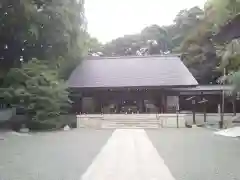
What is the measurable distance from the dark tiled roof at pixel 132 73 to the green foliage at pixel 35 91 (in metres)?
4.60

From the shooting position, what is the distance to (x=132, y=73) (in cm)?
2484

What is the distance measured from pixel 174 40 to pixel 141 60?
10783mm

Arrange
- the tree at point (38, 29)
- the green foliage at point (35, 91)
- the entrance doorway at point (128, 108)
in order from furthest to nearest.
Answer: the entrance doorway at point (128, 108), the tree at point (38, 29), the green foliage at point (35, 91)

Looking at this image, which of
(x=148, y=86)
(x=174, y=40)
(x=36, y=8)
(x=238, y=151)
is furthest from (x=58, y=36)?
(x=174, y=40)

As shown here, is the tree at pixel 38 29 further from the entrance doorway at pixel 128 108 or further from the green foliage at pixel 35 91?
the entrance doorway at pixel 128 108

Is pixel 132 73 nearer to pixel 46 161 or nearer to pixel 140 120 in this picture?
pixel 140 120

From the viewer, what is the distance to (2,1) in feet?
61.3

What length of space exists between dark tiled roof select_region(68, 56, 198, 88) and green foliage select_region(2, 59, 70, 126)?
15.1ft

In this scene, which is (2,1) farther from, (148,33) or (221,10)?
(148,33)

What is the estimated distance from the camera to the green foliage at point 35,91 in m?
17.7

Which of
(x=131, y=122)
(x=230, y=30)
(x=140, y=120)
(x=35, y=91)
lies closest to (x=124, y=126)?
(x=131, y=122)

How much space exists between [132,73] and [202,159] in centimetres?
1683

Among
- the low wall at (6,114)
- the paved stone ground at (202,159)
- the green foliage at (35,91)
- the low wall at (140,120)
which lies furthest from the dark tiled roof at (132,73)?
the paved stone ground at (202,159)

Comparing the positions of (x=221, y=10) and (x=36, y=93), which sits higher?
(x=221, y=10)
